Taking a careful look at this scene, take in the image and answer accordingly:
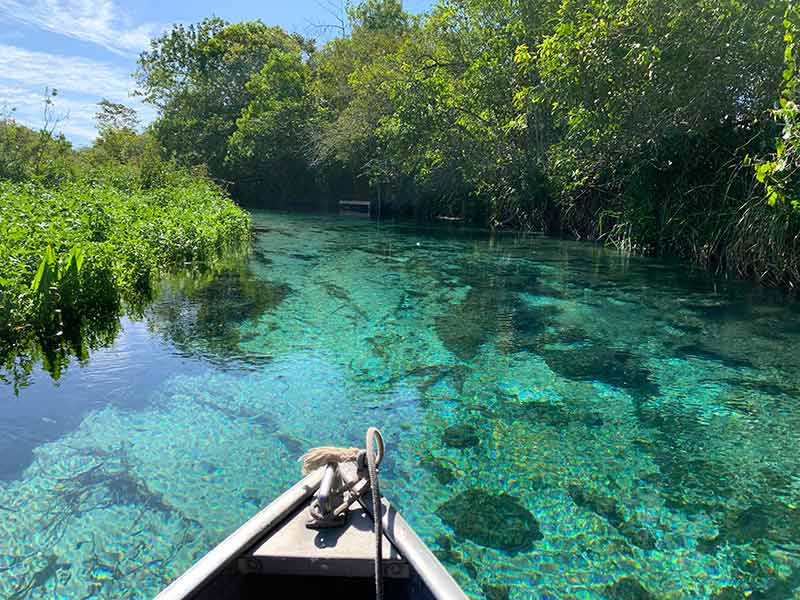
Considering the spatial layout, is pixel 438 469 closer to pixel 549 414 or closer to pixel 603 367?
pixel 549 414

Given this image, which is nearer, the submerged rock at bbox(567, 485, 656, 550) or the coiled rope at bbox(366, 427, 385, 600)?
the coiled rope at bbox(366, 427, 385, 600)

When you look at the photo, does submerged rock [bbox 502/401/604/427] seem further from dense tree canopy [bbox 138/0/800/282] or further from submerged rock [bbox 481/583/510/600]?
dense tree canopy [bbox 138/0/800/282]

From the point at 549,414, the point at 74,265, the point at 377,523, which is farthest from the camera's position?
the point at 74,265

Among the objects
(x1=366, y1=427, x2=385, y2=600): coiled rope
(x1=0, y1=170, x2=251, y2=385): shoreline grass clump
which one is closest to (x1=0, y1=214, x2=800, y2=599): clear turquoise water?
(x1=0, y1=170, x2=251, y2=385): shoreline grass clump

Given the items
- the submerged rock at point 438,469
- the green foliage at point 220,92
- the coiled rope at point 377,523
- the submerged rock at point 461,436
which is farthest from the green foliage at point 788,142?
the green foliage at point 220,92

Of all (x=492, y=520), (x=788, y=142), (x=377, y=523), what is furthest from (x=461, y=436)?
(x=788, y=142)

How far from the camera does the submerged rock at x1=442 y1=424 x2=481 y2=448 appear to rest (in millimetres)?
4699

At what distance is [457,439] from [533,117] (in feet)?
59.3

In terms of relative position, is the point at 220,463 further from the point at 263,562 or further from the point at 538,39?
the point at 538,39

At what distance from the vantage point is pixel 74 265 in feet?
23.0

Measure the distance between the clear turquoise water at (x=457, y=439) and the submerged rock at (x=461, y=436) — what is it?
1.1 inches

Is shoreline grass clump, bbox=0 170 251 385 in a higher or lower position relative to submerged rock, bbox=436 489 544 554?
higher

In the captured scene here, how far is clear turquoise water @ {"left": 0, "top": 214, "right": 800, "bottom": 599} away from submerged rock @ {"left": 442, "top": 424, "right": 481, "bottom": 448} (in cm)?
3

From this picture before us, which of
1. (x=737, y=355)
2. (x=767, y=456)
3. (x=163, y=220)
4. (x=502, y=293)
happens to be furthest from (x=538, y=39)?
(x=767, y=456)
